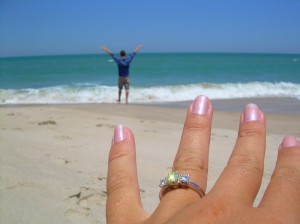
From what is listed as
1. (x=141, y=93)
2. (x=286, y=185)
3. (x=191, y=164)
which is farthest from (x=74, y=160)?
(x=141, y=93)

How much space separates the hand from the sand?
3.90 ft

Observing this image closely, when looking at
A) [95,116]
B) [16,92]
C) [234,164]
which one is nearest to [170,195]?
[234,164]

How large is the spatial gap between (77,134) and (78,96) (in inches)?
302

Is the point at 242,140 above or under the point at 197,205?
above

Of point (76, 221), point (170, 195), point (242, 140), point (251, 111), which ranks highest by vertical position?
point (251, 111)

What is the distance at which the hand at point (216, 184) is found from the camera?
93 cm

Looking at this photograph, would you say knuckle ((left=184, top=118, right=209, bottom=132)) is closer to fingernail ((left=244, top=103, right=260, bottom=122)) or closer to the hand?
the hand

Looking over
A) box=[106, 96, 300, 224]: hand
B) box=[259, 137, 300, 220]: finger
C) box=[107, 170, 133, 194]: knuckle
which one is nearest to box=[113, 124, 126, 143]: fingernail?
box=[106, 96, 300, 224]: hand

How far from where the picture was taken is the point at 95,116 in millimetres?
6965

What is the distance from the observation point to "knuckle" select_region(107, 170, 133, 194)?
1256 mm

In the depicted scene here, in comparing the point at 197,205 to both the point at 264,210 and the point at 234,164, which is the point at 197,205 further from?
the point at 234,164

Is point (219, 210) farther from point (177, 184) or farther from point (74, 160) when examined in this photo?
point (74, 160)

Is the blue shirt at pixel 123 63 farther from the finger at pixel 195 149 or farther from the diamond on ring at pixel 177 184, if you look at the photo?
the diamond on ring at pixel 177 184

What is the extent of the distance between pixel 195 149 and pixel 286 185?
378mm
